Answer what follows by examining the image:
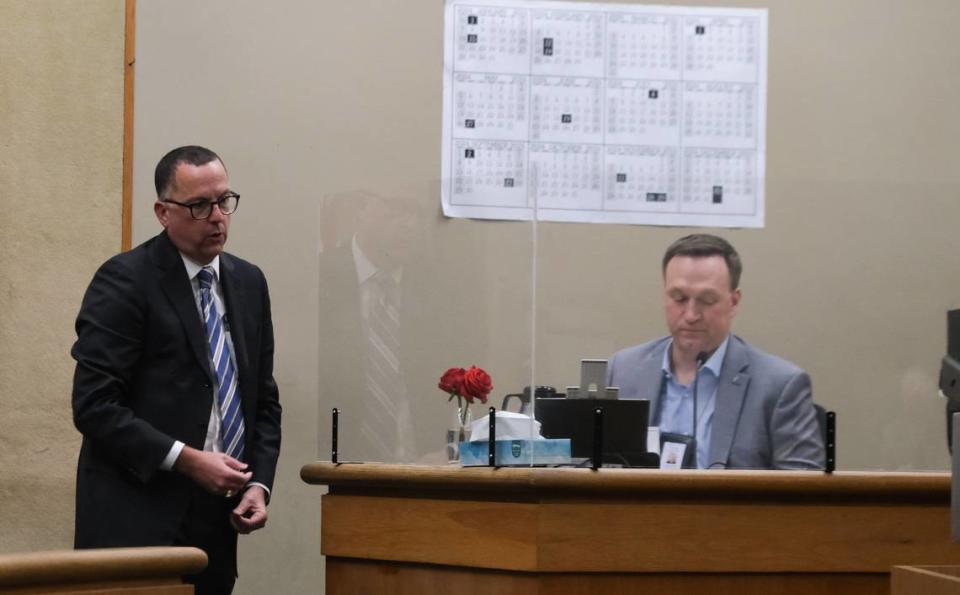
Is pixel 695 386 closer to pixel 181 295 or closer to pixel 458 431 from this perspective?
pixel 458 431

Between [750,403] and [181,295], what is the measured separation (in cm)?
134

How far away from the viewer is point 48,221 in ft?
14.1

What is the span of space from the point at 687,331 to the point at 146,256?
1.29m

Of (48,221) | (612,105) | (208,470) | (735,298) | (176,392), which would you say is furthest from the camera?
(612,105)

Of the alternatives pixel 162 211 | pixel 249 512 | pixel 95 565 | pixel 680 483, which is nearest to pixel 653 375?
pixel 680 483

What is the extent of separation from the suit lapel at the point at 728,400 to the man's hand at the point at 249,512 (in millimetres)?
1023

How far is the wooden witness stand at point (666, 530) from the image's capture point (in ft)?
9.29

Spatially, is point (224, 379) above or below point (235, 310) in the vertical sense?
below

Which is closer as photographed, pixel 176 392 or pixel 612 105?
pixel 176 392

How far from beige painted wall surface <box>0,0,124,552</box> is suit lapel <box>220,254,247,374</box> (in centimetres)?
117

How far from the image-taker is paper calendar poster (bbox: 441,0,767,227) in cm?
453

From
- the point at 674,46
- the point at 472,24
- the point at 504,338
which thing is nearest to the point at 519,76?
the point at 472,24

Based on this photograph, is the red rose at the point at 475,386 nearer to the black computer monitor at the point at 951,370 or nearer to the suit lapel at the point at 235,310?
the suit lapel at the point at 235,310

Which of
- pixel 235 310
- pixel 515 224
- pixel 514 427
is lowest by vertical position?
pixel 514 427
